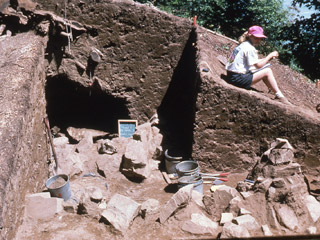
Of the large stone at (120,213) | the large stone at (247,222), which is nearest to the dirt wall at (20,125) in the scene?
the large stone at (120,213)

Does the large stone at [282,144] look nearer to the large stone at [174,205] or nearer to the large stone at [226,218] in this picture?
the large stone at [226,218]

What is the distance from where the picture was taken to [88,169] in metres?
5.27

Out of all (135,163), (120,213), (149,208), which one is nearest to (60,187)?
(120,213)

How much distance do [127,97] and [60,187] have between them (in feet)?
8.99

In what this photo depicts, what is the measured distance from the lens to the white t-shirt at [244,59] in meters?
4.95

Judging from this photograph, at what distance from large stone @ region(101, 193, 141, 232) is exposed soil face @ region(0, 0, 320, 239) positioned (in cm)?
11

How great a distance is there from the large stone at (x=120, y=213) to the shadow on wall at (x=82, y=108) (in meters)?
2.98

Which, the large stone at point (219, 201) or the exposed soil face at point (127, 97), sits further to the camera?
the large stone at point (219, 201)

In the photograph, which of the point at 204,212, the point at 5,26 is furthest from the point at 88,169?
the point at 5,26

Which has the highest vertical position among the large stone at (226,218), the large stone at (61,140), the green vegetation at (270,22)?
the green vegetation at (270,22)

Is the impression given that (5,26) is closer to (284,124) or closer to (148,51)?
(148,51)

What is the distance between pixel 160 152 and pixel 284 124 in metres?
2.18

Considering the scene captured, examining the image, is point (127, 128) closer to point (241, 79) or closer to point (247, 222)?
point (241, 79)

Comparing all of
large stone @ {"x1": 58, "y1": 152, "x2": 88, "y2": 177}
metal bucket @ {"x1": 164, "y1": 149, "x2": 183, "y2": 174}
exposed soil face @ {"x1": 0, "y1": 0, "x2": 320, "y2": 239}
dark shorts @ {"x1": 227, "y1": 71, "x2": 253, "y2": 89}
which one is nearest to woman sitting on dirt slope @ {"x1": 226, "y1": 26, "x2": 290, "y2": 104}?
dark shorts @ {"x1": 227, "y1": 71, "x2": 253, "y2": 89}
